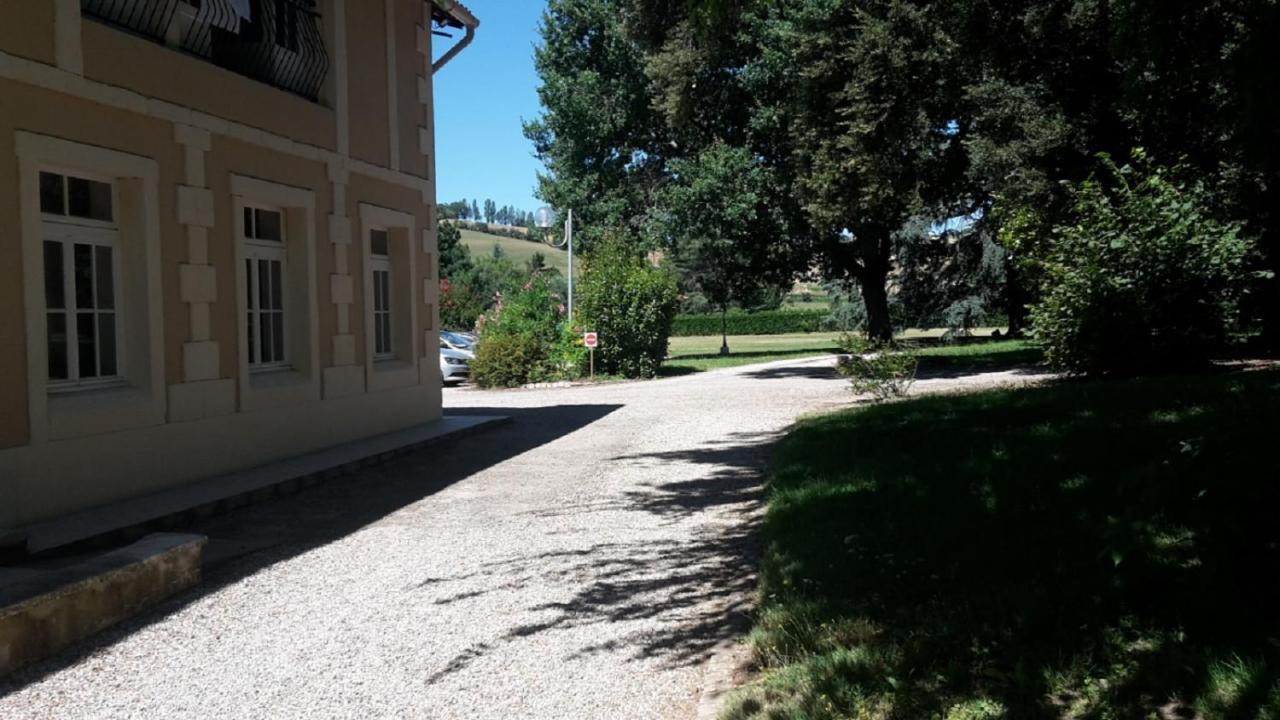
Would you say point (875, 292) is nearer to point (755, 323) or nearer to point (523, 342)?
point (523, 342)

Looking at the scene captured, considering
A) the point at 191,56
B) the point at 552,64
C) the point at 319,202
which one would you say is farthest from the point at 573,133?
the point at 191,56

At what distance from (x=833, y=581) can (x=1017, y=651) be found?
4.19 feet

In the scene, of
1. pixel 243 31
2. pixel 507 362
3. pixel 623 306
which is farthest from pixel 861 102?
pixel 243 31

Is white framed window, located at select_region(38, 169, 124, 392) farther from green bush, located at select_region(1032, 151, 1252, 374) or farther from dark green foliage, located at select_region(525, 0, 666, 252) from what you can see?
dark green foliage, located at select_region(525, 0, 666, 252)

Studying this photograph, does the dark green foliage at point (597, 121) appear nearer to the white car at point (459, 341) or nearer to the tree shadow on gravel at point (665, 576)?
the white car at point (459, 341)

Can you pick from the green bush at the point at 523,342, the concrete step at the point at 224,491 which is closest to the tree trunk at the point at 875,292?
the green bush at the point at 523,342

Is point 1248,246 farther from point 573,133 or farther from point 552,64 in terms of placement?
point 552,64

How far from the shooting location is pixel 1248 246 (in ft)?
42.5

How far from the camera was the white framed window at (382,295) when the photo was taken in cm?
1282

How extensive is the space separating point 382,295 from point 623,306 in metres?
11.7

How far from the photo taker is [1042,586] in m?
4.25

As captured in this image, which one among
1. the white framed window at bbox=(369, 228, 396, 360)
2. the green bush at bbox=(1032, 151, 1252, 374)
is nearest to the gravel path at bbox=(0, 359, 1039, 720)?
the white framed window at bbox=(369, 228, 396, 360)

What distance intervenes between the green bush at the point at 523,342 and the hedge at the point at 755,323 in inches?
1540

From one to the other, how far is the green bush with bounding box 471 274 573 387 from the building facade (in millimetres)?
10050
